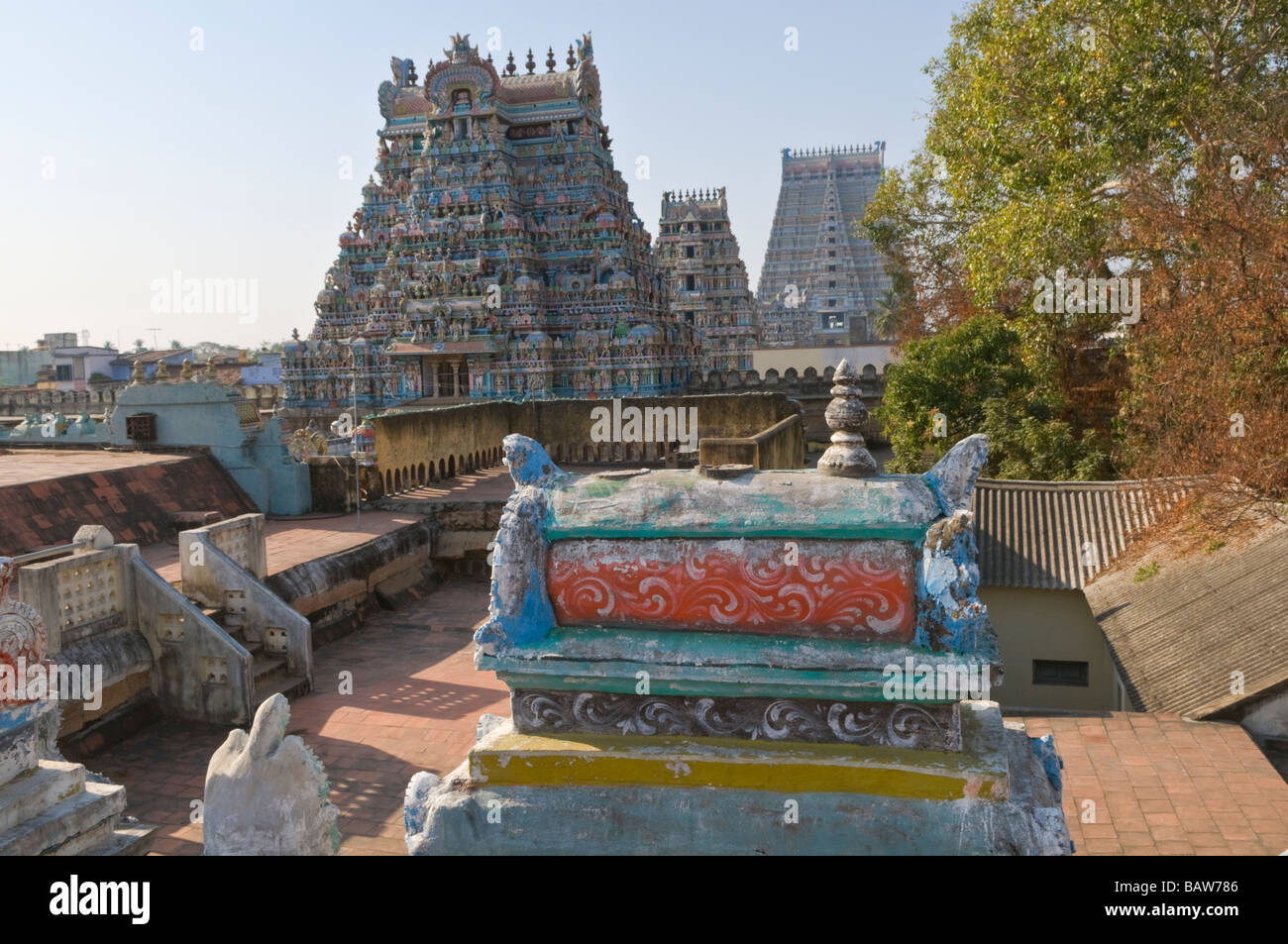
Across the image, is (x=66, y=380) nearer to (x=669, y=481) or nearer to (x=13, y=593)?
(x=13, y=593)

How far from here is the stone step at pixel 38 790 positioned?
4.48 m

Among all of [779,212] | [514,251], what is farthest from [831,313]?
[514,251]

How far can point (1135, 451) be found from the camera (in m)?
14.6

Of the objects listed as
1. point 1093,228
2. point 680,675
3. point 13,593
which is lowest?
point 13,593

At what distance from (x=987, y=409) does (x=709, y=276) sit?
3263cm

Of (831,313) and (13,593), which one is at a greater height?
(831,313)

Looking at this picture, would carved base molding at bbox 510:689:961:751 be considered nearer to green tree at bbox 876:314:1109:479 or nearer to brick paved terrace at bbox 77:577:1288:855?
brick paved terrace at bbox 77:577:1288:855

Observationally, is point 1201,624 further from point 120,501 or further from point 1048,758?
point 120,501

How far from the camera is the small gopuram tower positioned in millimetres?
3020

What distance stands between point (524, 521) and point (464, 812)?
1.00 metres

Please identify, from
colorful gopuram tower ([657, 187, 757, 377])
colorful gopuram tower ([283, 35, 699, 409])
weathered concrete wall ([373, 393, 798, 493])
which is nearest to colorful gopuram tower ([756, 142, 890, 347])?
colorful gopuram tower ([657, 187, 757, 377])

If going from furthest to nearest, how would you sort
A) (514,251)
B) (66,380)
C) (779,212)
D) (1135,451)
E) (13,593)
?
(779,212) < (66,380) < (514,251) < (1135,451) < (13,593)

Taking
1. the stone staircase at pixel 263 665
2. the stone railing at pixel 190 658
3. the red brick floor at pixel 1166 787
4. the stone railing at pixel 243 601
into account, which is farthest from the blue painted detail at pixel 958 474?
the stone railing at pixel 243 601
